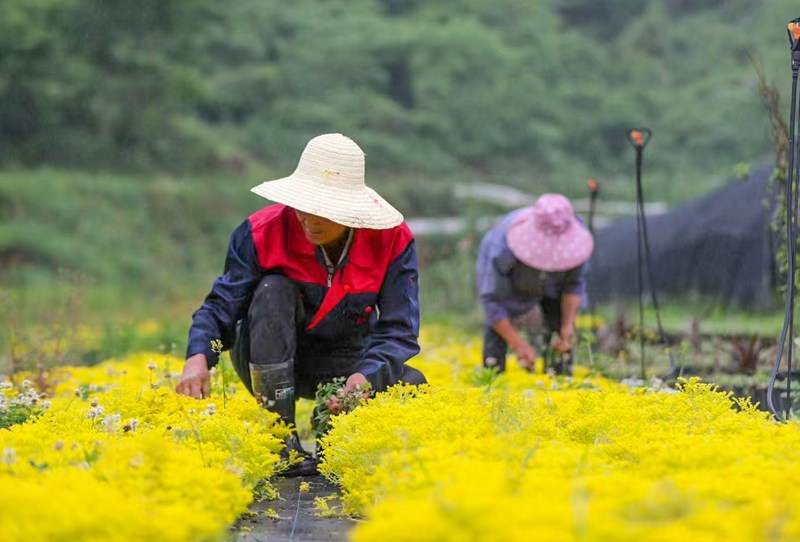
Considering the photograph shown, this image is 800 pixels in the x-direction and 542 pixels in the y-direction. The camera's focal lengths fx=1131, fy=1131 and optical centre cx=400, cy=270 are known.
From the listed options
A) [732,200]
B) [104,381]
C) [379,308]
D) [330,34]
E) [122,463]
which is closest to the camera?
[122,463]

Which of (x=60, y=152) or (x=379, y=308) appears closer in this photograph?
(x=379, y=308)

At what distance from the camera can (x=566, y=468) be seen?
2.81 meters

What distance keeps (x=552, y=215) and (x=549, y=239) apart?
0.15 m

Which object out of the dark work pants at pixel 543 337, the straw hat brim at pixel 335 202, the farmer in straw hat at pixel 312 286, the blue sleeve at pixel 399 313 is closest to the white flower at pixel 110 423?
the farmer in straw hat at pixel 312 286

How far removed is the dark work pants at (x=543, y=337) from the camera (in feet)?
23.6

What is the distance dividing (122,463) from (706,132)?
35283mm

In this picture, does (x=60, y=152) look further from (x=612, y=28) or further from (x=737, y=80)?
(x=612, y=28)

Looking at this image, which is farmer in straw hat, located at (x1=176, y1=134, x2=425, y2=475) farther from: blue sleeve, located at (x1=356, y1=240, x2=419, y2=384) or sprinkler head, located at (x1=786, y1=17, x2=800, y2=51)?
sprinkler head, located at (x1=786, y1=17, x2=800, y2=51)

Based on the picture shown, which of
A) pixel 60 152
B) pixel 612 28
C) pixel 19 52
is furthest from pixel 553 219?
pixel 612 28

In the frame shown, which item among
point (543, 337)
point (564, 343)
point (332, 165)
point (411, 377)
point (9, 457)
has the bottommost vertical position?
point (543, 337)

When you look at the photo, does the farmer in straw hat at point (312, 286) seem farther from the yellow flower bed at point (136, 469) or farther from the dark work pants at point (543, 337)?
the dark work pants at point (543, 337)

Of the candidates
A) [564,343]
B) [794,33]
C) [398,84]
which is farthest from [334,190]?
[398,84]

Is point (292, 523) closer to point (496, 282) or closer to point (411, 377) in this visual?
point (411, 377)

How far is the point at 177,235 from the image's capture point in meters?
23.7
